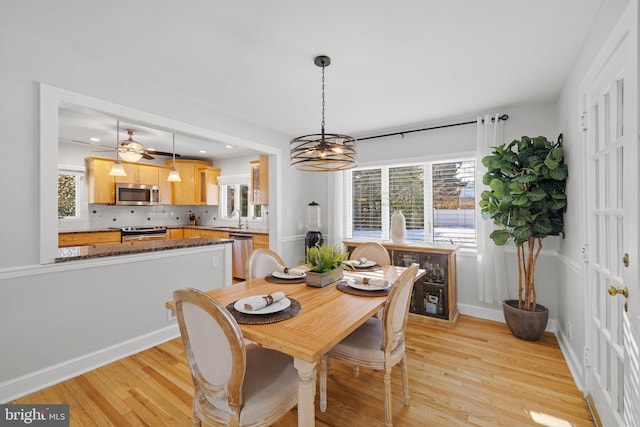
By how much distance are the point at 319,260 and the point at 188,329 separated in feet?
3.45

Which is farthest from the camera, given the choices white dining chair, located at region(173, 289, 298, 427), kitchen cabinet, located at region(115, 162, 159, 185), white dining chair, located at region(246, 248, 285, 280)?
kitchen cabinet, located at region(115, 162, 159, 185)

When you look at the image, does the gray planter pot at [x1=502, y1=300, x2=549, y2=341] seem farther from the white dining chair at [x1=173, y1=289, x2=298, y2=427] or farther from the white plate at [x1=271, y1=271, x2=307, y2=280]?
the white dining chair at [x1=173, y1=289, x2=298, y2=427]

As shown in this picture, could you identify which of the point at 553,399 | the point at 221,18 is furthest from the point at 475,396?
the point at 221,18

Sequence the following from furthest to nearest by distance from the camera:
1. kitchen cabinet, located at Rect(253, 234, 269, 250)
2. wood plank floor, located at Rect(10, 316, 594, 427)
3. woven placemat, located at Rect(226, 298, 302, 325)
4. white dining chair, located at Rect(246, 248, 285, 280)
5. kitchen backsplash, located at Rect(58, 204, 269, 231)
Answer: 1. kitchen backsplash, located at Rect(58, 204, 269, 231)
2. kitchen cabinet, located at Rect(253, 234, 269, 250)
3. white dining chair, located at Rect(246, 248, 285, 280)
4. wood plank floor, located at Rect(10, 316, 594, 427)
5. woven placemat, located at Rect(226, 298, 302, 325)

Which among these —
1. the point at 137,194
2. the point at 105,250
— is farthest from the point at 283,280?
the point at 137,194

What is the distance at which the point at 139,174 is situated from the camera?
572 centimetres

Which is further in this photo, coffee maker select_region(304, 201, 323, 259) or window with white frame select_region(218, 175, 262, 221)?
window with white frame select_region(218, 175, 262, 221)

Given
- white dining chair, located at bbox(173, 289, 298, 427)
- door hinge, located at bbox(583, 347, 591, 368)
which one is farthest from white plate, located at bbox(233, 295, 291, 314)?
door hinge, located at bbox(583, 347, 591, 368)

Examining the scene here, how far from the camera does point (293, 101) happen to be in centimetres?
312

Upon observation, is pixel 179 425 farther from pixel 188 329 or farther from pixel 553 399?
pixel 553 399

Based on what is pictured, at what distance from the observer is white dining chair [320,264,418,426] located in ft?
5.49

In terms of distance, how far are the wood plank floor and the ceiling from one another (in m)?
2.47

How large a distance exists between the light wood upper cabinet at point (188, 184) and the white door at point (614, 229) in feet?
20.3

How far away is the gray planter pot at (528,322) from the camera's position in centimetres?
282
